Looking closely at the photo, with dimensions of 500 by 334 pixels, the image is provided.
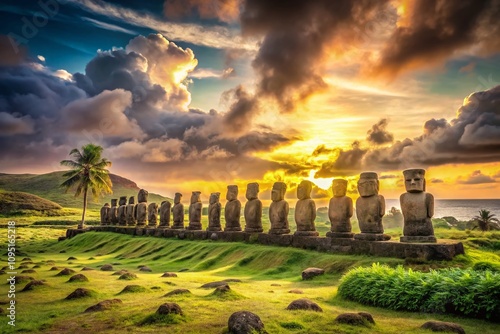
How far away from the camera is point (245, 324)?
703 centimetres

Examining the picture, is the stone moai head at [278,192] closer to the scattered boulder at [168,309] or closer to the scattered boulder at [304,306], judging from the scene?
the scattered boulder at [304,306]

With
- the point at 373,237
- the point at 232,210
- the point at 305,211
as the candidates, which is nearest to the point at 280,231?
the point at 305,211

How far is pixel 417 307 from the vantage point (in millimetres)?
9297

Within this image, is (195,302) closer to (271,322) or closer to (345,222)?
(271,322)

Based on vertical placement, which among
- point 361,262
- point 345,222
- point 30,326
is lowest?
point 30,326

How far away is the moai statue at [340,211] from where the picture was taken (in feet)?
59.2

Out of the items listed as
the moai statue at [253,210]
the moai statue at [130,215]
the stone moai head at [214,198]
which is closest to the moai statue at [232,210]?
the stone moai head at [214,198]

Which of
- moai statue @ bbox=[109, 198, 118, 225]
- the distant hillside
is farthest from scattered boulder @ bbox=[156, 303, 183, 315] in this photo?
→ the distant hillside

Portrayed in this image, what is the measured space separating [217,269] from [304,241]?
13.5 ft

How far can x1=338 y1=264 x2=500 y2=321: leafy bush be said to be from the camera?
27.6 ft

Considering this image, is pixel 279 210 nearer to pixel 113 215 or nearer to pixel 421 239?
pixel 421 239

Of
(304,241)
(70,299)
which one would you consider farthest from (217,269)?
(70,299)

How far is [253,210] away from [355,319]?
1593 centimetres

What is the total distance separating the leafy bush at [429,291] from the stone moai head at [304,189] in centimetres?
940
